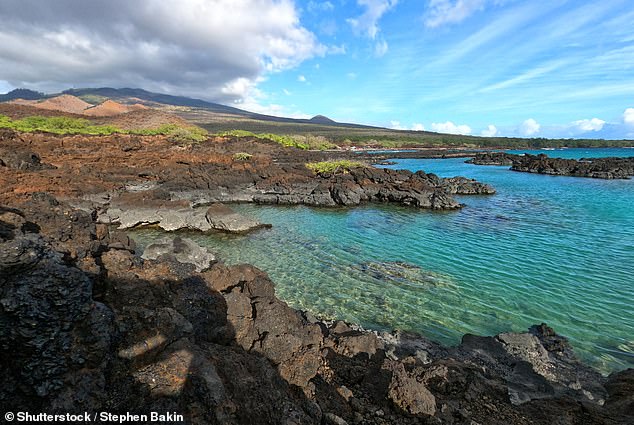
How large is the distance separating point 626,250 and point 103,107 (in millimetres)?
139534

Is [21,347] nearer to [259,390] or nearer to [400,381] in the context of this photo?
[259,390]

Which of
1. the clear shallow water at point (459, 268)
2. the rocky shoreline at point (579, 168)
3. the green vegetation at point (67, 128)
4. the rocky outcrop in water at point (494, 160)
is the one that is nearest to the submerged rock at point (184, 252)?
the clear shallow water at point (459, 268)

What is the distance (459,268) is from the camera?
1477 cm

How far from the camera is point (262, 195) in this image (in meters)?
31.3

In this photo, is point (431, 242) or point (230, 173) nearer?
point (431, 242)

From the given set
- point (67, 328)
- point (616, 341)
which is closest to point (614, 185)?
point (616, 341)

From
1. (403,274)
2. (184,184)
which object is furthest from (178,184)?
(403,274)

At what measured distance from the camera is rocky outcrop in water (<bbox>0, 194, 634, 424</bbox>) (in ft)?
12.0

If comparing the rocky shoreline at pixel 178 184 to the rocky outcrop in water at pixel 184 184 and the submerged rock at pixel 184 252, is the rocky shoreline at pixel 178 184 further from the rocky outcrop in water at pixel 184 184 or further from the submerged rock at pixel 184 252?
the submerged rock at pixel 184 252

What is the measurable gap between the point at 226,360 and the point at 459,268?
12.8 m

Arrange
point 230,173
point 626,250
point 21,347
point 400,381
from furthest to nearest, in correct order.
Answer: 1. point 230,173
2. point 626,250
3. point 400,381
4. point 21,347

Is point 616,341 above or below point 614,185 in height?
below

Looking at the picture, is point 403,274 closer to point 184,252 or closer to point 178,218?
point 184,252

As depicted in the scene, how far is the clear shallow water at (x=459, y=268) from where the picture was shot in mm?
10523
